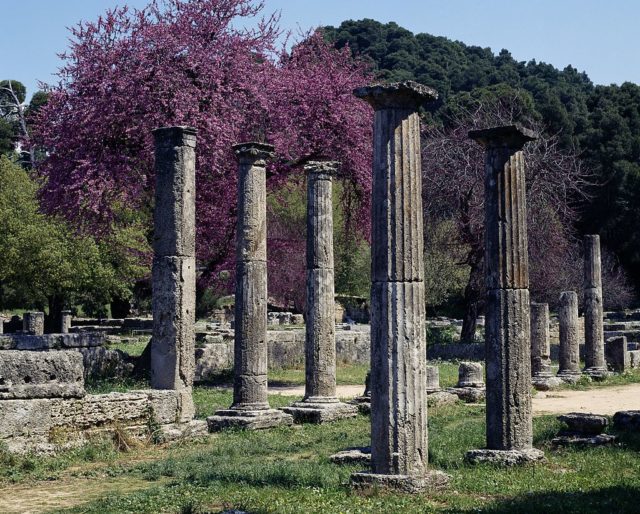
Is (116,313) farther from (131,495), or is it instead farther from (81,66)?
(131,495)

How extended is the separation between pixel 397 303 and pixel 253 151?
7415 millimetres

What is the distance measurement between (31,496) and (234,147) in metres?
8.15

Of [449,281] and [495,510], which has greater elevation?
[449,281]

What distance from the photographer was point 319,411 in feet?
54.1

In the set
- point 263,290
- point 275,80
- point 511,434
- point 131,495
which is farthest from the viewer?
point 275,80

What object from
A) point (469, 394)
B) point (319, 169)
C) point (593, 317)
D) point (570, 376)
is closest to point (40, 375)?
point (319, 169)

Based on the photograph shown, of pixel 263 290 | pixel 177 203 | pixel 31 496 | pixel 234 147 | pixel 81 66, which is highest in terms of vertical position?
pixel 81 66

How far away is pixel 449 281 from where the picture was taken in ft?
133

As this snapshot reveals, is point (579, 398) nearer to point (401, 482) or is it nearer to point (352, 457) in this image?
point (352, 457)

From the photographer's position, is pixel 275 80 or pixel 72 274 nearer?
pixel 275 80

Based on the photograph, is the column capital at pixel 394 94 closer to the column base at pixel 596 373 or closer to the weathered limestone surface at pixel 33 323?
the column base at pixel 596 373

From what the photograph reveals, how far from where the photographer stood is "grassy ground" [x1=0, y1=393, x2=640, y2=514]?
8.81 m

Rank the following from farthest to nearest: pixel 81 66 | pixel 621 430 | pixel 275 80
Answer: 1. pixel 275 80
2. pixel 81 66
3. pixel 621 430

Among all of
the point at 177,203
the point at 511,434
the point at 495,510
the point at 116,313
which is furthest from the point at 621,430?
the point at 116,313
